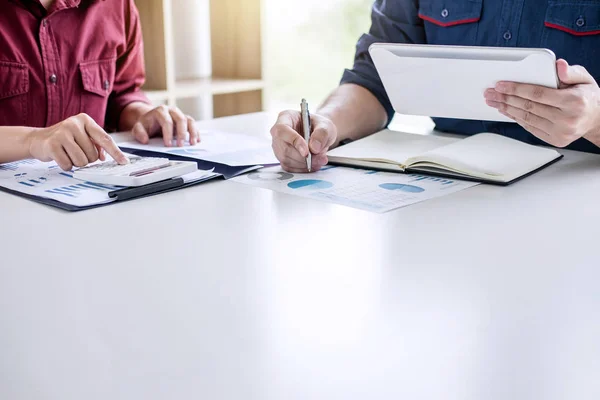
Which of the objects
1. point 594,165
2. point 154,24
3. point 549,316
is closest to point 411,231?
point 549,316

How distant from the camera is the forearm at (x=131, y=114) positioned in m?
1.72

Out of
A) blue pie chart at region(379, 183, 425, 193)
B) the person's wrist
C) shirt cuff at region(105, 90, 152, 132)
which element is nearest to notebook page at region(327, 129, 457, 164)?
blue pie chart at region(379, 183, 425, 193)

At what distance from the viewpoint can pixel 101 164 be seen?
3.97ft

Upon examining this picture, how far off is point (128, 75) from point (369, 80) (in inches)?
25.9

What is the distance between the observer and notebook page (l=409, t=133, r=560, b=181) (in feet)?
3.90

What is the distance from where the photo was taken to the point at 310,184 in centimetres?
117

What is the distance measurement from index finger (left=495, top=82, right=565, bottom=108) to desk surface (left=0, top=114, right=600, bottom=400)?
148mm

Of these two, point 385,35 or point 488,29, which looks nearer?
point 488,29

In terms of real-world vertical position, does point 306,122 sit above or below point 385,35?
below

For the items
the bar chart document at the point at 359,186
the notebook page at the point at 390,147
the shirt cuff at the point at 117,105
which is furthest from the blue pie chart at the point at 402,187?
the shirt cuff at the point at 117,105

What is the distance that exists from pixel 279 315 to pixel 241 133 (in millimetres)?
962

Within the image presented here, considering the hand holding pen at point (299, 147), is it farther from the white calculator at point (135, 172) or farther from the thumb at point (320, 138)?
the white calculator at point (135, 172)

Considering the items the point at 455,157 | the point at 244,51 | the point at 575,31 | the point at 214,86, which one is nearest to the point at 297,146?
the point at 455,157

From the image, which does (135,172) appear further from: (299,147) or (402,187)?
(402,187)
